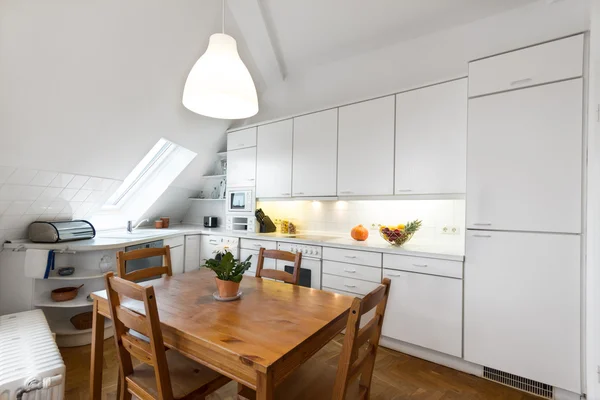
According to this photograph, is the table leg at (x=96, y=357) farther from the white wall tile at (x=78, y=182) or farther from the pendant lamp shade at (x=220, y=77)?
the white wall tile at (x=78, y=182)

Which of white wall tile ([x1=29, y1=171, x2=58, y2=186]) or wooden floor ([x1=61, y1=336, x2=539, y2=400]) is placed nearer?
wooden floor ([x1=61, y1=336, x2=539, y2=400])

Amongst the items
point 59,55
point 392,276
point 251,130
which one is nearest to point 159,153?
point 251,130

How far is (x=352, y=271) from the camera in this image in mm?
2732

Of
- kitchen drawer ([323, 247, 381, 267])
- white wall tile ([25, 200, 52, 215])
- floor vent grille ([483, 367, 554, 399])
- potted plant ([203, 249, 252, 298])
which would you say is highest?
white wall tile ([25, 200, 52, 215])

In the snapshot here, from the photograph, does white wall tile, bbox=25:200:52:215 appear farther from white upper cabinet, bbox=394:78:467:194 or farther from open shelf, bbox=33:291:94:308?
white upper cabinet, bbox=394:78:467:194

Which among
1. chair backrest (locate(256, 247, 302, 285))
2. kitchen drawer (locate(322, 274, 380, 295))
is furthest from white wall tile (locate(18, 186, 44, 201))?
kitchen drawer (locate(322, 274, 380, 295))

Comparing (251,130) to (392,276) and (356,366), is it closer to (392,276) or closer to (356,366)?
(392,276)

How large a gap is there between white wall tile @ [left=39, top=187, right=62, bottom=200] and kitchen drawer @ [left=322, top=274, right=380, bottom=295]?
2694 mm

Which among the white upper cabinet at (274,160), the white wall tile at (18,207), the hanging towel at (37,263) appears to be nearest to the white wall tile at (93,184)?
the white wall tile at (18,207)

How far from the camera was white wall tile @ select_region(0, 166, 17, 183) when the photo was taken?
7.62 ft

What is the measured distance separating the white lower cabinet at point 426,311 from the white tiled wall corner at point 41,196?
3.09 metres

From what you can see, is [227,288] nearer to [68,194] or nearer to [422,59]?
[68,194]

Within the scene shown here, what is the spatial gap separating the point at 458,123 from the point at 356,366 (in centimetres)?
205

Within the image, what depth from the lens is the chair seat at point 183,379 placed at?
1284 mm
